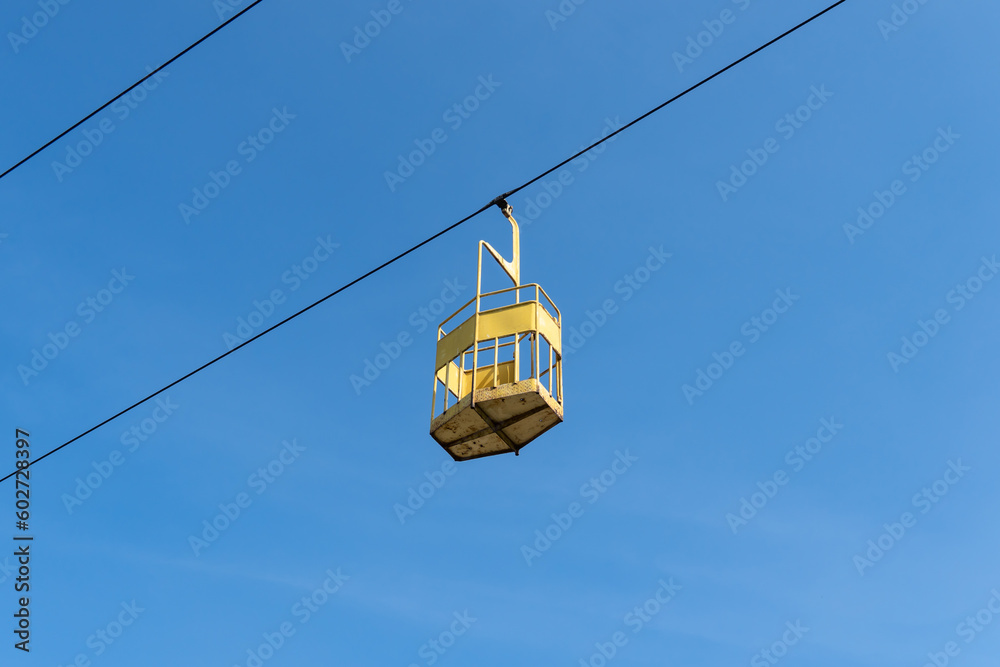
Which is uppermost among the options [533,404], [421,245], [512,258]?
[512,258]

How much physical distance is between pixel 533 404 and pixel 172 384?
4807mm

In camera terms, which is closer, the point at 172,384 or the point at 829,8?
the point at 829,8

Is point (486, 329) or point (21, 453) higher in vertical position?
point (21, 453)

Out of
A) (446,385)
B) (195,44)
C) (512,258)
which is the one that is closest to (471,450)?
(446,385)

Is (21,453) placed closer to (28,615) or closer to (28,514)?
(28,514)

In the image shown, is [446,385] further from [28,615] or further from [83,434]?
[28,615]

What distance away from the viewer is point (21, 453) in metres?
21.7

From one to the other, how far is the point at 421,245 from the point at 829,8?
534 cm

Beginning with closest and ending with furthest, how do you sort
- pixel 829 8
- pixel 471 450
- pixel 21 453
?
1. pixel 829 8
2. pixel 471 450
3. pixel 21 453

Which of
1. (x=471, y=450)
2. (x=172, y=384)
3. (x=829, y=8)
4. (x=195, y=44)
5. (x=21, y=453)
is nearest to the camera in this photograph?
(x=829, y=8)

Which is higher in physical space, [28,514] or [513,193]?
[28,514]

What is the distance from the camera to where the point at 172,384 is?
15.5 m

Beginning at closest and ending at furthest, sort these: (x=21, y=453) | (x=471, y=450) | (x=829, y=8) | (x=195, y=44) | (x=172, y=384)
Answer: (x=829, y=8) < (x=195, y=44) < (x=172, y=384) < (x=471, y=450) < (x=21, y=453)

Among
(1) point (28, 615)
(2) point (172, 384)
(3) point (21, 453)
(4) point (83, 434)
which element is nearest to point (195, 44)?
(2) point (172, 384)
